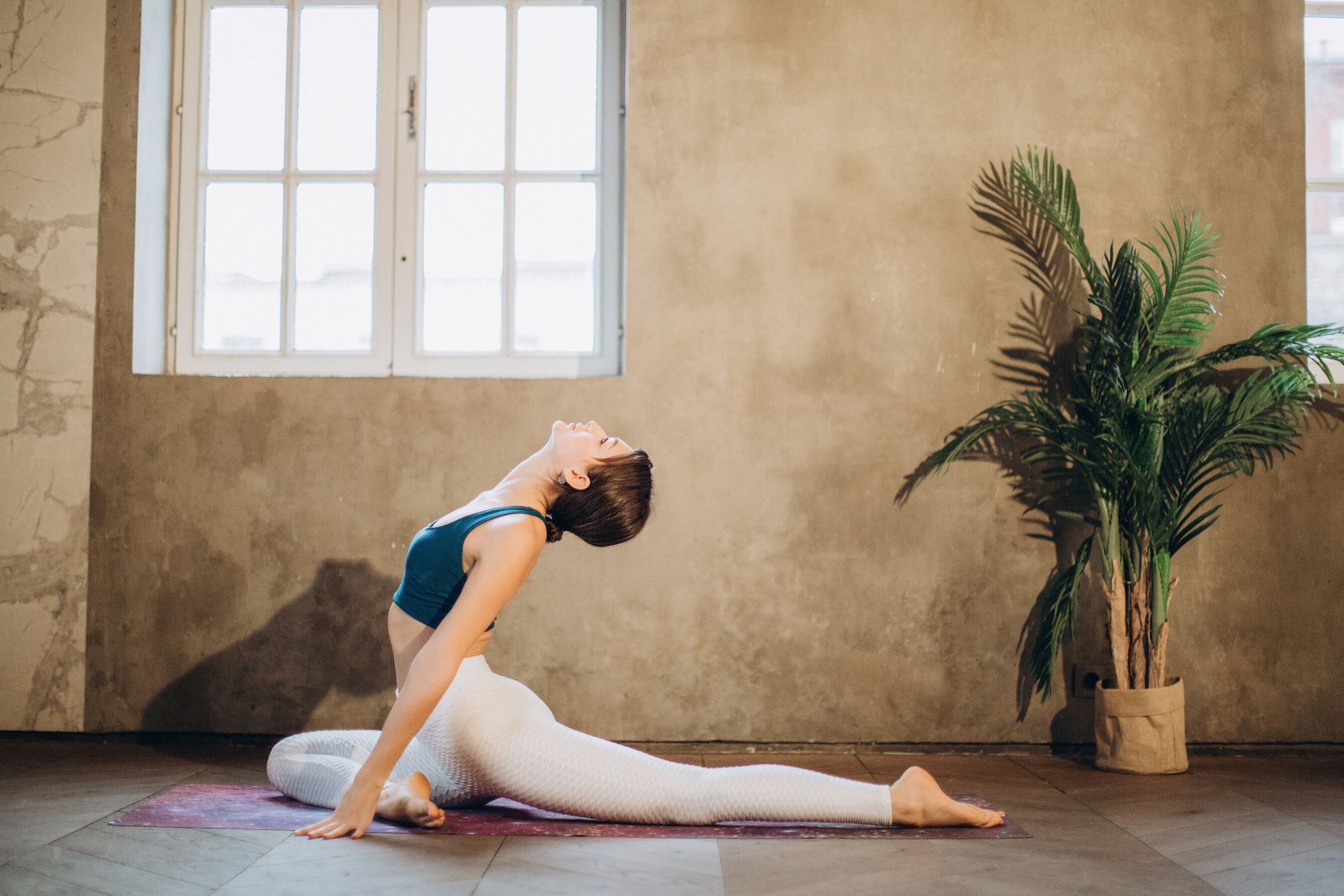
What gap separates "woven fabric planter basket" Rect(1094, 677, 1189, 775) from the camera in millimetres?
3062

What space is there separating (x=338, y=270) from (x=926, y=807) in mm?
2634

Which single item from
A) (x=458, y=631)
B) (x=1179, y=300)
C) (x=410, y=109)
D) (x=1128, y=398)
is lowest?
(x=458, y=631)

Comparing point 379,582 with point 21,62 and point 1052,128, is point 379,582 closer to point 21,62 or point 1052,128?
point 21,62

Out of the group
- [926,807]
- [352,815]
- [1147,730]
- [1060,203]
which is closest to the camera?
[352,815]

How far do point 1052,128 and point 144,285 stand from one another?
10.0 ft

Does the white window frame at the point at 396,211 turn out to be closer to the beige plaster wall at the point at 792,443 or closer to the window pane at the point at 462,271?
the window pane at the point at 462,271

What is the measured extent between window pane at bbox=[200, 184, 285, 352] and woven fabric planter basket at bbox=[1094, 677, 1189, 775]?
2.98 metres

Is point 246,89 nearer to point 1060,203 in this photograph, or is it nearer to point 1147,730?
point 1060,203

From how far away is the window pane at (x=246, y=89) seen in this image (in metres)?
3.76

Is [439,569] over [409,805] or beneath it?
over

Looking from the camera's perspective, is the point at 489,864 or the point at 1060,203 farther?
Result: the point at 1060,203

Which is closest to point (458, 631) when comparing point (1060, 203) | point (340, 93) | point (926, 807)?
point (926, 807)

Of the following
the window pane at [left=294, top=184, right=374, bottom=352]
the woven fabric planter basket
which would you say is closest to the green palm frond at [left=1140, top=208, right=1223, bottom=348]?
the woven fabric planter basket

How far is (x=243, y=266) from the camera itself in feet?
12.3
